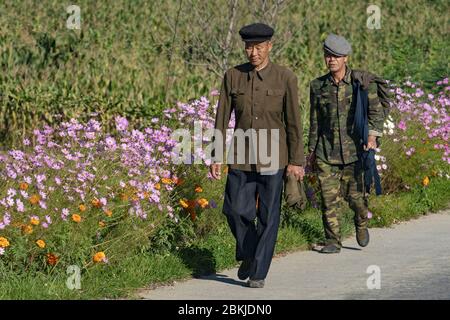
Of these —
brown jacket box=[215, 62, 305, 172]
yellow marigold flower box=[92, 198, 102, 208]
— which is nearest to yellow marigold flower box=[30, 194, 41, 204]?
yellow marigold flower box=[92, 198, 102, 208]

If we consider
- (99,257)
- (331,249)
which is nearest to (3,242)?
(99,257)

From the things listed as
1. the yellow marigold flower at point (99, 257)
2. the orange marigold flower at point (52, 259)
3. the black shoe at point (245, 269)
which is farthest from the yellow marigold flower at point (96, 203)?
the black shoe at point (245, 269)

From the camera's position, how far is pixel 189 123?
1061cm

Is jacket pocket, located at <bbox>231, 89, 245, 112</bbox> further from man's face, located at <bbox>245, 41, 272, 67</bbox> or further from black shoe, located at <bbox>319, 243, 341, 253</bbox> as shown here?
black shoe, located at <bbox>319, 243, 341, 253</bbox>

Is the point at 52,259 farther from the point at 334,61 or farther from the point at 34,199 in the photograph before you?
the point at 334,61

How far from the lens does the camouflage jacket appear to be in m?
10.2

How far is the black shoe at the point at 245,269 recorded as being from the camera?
8672 mm

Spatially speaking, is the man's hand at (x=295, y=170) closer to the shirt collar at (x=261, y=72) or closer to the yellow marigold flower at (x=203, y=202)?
the shirt collar at (x=261, y=72)

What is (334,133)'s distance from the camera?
10203mm

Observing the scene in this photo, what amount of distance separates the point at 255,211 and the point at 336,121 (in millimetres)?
1904

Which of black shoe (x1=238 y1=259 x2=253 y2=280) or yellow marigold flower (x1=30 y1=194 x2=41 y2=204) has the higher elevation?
yellow marigold flower (x1=30 y1=194 x2=41 y2=204)

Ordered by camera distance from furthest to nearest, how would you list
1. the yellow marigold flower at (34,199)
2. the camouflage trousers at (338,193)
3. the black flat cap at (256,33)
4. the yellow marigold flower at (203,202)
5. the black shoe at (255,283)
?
the camouflage trousers at (338,193) < the yellow marigold flower at (203,202) < the black shoe at (255,283) < the black flat cap at (256,33) < the yellow marigold flower at (34,199)
